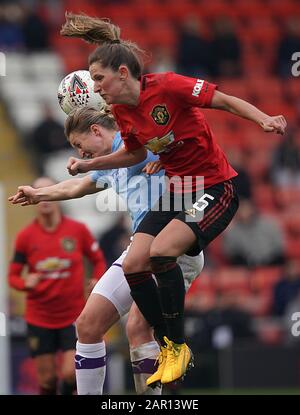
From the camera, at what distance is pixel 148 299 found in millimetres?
6727

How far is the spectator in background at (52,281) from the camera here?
924 cm

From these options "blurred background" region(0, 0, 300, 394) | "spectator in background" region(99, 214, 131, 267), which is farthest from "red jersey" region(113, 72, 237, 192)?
"spectator in background" region(99, 214, 131, 267)

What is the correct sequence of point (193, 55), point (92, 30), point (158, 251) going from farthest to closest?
point (193, 55)
point (92, 30)
point (158, 251)

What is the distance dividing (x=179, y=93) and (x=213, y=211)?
0.73 meters

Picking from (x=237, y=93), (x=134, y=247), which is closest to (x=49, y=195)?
(x=134, y=247)

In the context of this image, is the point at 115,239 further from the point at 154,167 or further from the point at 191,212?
the point at 191,212

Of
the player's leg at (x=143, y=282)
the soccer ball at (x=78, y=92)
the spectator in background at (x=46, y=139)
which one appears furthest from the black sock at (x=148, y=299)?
the spectator in background at (x=46, y=139)

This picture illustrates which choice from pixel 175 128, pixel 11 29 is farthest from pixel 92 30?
pixel 11 29

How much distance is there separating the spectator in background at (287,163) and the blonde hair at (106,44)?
947 centimetres

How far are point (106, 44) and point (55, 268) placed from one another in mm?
3229

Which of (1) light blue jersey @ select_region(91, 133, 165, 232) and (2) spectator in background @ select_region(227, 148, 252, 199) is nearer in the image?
(1) light blue jersey @ select_region(91, 133, 165, 232)

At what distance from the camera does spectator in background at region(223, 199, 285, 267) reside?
1438 cm

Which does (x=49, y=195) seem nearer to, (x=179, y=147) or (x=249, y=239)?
(x=179, y=147)

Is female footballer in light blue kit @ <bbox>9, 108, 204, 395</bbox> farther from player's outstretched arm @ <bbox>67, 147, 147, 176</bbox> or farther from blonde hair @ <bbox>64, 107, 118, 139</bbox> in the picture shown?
player's outstretched arm @ <bbox>67, 147, 147, 176</bbox>
